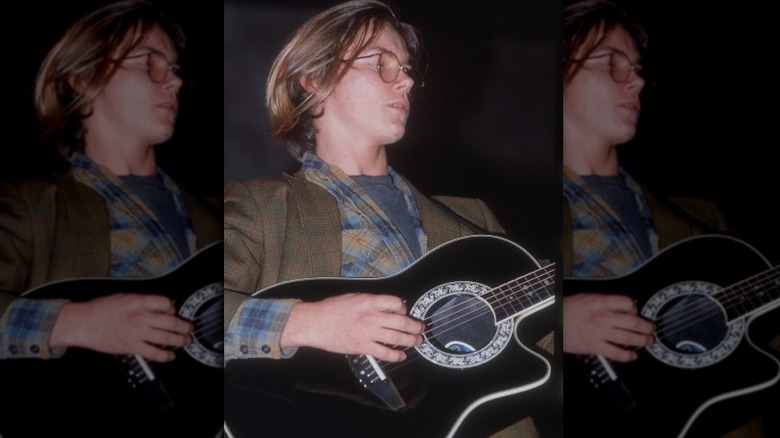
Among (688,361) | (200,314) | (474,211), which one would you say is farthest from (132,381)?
(688,361)

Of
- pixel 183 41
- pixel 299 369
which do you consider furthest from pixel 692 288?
pixel 183 41

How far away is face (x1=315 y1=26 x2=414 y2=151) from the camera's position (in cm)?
270

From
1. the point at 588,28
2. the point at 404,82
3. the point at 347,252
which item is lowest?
the point at 347,252

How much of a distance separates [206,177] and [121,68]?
1.28 feet

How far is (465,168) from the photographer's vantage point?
2.78 meters

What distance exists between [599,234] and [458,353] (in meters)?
0.57

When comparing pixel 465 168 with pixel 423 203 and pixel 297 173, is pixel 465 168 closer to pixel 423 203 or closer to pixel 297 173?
pixel 423 203

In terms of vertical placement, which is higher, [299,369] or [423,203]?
[423,203]

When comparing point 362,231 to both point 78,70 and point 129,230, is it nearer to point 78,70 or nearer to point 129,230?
point 129,230

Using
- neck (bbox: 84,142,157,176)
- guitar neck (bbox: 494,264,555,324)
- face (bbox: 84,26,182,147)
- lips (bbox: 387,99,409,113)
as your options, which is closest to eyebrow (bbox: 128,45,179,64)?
face (bbox: 84,26,182,147)

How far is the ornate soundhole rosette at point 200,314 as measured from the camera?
2736 mm

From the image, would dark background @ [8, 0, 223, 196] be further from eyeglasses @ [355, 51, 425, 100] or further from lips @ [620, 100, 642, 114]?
lips @ [620, 100, 642, 114]

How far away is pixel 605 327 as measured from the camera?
2785 millimetres

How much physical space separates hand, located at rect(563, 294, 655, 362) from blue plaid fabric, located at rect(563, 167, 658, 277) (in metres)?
0.09
